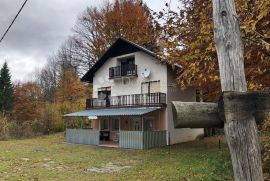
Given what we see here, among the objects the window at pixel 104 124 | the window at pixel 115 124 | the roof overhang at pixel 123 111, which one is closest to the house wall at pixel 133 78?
the roof overhang at pixel 123 111

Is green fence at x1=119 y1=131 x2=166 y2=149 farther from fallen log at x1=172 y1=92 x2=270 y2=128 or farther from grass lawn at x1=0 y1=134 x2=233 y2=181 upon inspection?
fallen log at x1=172 y1=92 x2=270 y2=128

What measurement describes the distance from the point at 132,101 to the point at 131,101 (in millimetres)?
165

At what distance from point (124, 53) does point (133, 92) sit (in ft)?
12.6

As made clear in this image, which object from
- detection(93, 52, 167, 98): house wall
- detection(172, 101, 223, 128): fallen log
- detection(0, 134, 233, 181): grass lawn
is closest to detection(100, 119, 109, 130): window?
detection(93, 52, 167, 98): house wall

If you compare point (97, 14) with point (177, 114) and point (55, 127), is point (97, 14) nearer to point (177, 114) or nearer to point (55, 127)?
point (55, 127)

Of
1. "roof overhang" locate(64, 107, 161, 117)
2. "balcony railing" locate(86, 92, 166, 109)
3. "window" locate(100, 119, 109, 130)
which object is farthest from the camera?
"window" locate(100, 119, 109, 130)

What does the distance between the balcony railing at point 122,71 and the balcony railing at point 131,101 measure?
1991 mm

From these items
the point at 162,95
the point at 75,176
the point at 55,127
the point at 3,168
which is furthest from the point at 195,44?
the point at 55,127

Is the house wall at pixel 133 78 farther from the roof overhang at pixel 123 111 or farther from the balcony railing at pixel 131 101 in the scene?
the roof overhang at pixel 123 111

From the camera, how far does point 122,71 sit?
29.7 m

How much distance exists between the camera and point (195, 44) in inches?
401

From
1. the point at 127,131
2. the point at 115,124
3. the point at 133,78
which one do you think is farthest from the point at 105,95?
the point at 127,131

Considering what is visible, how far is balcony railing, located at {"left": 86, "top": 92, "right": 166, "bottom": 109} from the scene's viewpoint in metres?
26.3

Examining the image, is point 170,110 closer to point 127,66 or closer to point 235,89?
point 127,66
